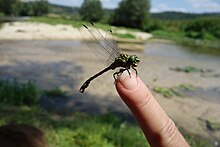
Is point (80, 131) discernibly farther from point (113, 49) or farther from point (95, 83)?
point (95, 83)

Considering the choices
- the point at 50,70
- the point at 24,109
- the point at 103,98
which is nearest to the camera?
the point at 24,109

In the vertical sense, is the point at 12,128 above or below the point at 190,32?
above

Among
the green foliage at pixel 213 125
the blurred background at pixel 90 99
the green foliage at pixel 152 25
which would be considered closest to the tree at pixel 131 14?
the green foliage at pixel 152 25

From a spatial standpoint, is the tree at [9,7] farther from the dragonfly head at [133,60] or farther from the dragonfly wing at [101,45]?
the dragonfly head at [133,60]

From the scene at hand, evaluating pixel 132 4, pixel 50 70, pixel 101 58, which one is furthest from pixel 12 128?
pixel 132 4

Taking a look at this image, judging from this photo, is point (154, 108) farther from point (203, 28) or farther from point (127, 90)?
→ point (203, 28)

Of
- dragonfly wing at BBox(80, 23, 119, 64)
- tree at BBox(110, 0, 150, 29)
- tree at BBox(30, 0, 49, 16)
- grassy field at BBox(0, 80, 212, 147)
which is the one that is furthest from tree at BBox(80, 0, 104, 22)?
dragonfly wing at BBox(80, 23, 119, 64)

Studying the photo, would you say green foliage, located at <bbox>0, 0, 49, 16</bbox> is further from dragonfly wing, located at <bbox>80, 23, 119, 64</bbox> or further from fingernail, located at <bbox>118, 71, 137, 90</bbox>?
fingernail, located at <bbox>118, 71, 137, 90</bbox>
